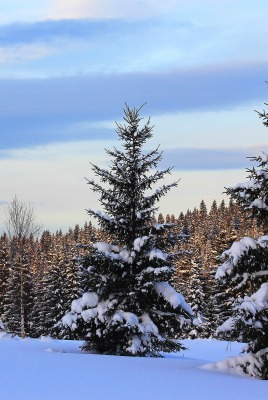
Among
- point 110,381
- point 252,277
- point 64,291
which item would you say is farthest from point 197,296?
point 110,381

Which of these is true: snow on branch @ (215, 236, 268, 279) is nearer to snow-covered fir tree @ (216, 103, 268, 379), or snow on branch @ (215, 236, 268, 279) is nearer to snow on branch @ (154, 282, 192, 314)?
snow-covered fir tree @ (216, 103, 268, 379)

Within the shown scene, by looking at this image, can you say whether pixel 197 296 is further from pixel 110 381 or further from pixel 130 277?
pixel 110 381

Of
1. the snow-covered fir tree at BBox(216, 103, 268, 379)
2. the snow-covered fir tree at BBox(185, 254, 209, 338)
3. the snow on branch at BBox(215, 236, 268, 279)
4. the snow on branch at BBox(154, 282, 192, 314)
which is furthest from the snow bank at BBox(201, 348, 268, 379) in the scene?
the snow-covered fir tree at BBox(185, 254, 209, 338)

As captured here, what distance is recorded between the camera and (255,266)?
11062mm

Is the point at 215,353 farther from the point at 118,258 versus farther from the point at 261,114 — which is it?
the point at 261,114

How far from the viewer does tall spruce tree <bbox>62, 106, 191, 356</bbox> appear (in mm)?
15156

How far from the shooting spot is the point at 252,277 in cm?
1095

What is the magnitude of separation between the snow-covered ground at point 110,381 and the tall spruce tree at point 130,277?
15.1 feet

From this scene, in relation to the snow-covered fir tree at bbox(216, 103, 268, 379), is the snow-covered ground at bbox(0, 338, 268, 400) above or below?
below

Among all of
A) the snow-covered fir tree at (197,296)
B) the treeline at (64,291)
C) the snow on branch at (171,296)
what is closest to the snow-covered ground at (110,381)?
the snow on branch at (171,296)

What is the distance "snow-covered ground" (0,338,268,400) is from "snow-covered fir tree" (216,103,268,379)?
0.77 metres

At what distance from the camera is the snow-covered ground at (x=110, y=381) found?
667cm

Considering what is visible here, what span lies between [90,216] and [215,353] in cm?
839

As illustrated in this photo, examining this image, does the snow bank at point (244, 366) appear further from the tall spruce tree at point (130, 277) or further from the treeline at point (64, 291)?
the treeline at point (64, 291)
